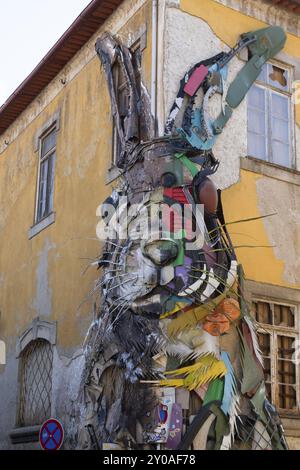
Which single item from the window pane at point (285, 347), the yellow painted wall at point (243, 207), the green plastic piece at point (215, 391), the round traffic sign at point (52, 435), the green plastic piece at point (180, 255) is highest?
the yellow painted wall at point (243, 207)

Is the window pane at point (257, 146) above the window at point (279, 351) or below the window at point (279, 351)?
above

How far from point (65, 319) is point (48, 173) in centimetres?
334

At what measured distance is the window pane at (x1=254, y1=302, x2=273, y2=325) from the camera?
1141cm

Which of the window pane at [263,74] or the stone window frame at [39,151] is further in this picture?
the stone window frame at [39,151]

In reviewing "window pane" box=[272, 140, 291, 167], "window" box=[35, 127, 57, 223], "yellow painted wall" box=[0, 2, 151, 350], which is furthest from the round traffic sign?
"window pane" box=[272, 140, 291, 167]

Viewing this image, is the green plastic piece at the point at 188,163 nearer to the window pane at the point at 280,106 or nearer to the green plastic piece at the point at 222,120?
the green plastic piece at the point at 222,120

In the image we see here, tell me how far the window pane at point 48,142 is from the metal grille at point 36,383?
3.66 meters

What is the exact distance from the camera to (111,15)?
→ 13.1 m

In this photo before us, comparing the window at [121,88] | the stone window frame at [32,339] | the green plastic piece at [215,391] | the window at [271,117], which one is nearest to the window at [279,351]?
the green plastic piece at [215,391]

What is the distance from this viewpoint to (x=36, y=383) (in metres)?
14.0

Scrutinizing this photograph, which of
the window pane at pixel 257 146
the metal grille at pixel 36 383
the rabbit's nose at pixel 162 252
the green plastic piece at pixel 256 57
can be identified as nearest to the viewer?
the rabbit's nose at pixel 162 252

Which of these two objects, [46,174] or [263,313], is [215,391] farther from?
[46,174]

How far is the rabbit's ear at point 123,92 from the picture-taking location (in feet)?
37.7

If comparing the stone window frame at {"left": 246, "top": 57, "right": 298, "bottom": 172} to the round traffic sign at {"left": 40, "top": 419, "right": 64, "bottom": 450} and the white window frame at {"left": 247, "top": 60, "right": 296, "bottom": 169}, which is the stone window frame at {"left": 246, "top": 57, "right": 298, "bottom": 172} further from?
the round traffic sign at {"left": 40, "top": 419, "right": 64, "bottom": 450}
